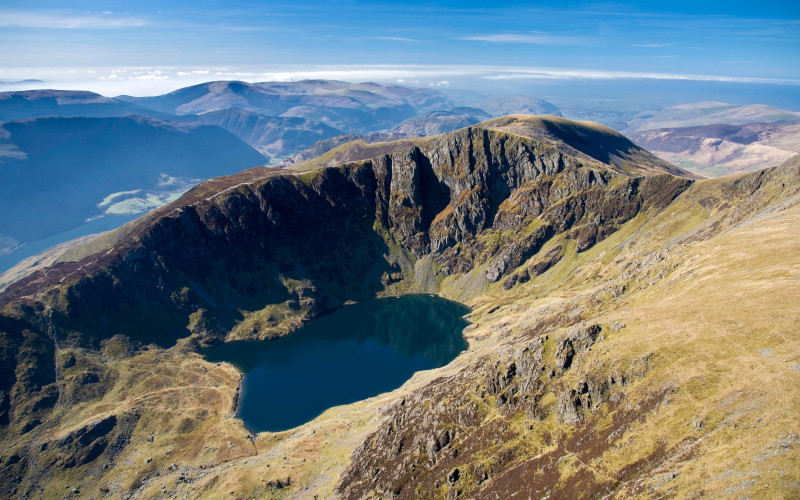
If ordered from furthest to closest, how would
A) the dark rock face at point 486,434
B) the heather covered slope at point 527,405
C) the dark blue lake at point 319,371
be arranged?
the dark blue lake at point 319,371 < the dark rock face at point 486,434 < the heather covered slope at point 527,405

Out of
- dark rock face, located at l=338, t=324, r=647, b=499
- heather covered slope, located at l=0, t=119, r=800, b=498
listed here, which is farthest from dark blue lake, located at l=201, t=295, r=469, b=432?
dark rock face, located at l=338, t=324, r=647, b=499

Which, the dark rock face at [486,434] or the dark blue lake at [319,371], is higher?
the dark rock face at [486,434]

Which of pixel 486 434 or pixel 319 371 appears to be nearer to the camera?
pixel 486 434

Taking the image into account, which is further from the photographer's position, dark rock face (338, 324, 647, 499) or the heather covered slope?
dark rock face (338, 324, 647, 499)

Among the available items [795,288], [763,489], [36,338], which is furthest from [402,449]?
[36,338]

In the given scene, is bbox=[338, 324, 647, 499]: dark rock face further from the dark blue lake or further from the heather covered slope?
the dark blue lake

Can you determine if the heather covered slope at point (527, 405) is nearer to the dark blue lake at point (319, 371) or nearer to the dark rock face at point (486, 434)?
the dark rock face at point (486, 434)

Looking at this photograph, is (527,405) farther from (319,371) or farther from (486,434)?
(319,371)

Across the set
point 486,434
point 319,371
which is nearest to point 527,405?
point 486,434

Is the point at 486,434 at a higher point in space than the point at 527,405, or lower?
lower

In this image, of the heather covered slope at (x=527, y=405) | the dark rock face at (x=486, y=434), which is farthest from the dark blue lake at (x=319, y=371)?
the dark rock face at (x=486, y=434)

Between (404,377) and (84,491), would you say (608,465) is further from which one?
(84,491)
